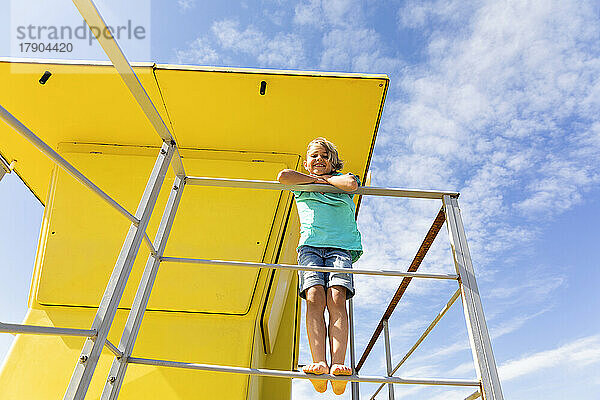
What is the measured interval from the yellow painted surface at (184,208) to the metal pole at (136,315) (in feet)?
1.72

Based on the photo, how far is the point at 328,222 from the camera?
4.75ft

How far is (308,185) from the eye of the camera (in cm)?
129

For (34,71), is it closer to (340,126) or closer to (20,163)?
(20,163)

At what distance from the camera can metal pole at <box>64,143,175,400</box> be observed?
31.4 inches

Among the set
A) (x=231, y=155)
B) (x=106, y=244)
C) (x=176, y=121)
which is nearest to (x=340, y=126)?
(x=231, y=155)

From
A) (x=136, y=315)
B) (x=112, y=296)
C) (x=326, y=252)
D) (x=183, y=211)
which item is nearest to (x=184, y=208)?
(x=183, y=211)

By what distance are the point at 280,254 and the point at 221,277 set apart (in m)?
0.27

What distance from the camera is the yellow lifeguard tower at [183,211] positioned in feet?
4.90

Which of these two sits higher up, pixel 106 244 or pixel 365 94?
pixel 365 94

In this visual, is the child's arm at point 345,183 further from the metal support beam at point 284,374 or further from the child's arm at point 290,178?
the metal support beam at point 284,374

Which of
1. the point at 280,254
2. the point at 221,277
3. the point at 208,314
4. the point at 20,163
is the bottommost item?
the point at 208,314

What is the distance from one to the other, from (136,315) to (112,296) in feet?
0.51

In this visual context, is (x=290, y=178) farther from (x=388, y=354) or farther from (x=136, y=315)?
(x=388, y=354)

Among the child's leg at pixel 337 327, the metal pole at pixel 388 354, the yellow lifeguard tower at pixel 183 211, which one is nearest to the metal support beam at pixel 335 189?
the yellow lifeguard tower at pixel 183 211
